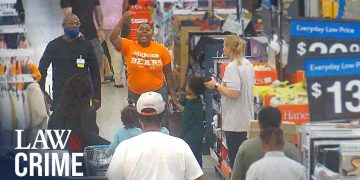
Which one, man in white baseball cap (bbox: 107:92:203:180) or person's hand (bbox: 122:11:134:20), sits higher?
person's hand (bbox: 122:11:134:20)

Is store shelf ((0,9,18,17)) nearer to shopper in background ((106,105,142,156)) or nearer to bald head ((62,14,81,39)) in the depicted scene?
bald head ((62,14,81,39))

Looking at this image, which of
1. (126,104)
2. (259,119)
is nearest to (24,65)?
(126,104)

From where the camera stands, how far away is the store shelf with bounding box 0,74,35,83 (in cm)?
679

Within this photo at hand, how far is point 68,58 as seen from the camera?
7078 mm

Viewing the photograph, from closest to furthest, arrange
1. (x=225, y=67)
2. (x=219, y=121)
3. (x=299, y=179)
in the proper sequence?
(x=299, y=179)
(x=225, y=67)
(x=219, y=121)

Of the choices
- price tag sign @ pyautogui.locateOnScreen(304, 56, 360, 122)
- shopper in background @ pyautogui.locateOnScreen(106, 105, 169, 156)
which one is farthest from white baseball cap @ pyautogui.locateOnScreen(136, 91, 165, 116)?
price tag sign @ pyautogui.locateOnScreen(304, 56, 360, 122)

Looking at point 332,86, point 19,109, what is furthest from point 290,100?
point 19,109

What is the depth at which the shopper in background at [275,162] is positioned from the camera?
6727mm

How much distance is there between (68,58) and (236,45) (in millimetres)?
960

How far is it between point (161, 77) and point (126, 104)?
25 centimetres

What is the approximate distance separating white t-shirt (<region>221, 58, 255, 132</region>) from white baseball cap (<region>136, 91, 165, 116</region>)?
64cm

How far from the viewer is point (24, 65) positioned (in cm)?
687

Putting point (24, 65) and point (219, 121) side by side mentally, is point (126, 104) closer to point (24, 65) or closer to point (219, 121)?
point (24, 65)

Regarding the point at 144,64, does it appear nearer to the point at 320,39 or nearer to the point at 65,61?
the point at 65,61
